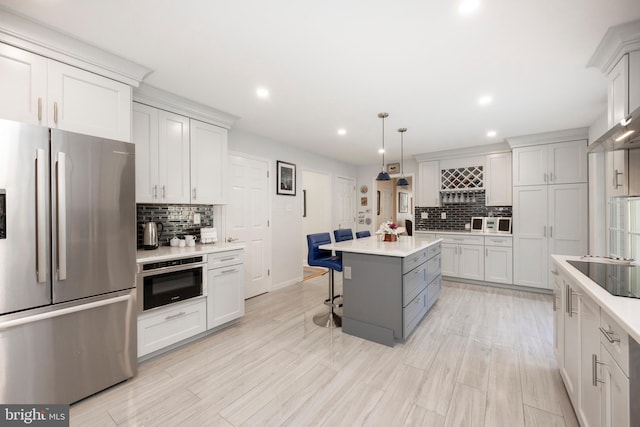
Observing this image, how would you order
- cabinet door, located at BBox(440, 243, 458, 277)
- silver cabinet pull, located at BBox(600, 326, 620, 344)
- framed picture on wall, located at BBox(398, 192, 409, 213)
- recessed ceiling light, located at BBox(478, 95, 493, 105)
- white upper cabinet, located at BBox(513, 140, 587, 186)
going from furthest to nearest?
framed picture on wall, located at BBox(398, 192, 409, 213) < cabinet door, located at BBox(440, 243, 458, 277) < white upper cabinet, located at BBox(513, 140, 587, 186) < recessed ceiling light, located at BBox(478, 95, 493, 105) < silver cabinet pull, located at BBox(600, 326, 620, 344)

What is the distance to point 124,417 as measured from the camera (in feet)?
5.43

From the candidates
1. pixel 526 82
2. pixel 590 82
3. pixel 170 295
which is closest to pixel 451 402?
pixel 170 295

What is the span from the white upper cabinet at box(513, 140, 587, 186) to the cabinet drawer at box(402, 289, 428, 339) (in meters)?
2.85

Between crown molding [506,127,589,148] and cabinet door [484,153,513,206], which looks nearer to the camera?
crown molding [506,127,589,148]

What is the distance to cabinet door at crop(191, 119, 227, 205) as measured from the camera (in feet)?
9.68

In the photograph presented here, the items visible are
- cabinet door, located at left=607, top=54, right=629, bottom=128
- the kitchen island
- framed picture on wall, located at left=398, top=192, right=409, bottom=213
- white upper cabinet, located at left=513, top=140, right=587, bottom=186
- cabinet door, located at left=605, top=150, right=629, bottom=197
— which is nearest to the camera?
cabinet door, located at left=607, top=54, right=629, bottom=128

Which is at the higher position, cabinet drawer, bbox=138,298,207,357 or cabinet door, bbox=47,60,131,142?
cabinet door, bbox=47,60,131,142

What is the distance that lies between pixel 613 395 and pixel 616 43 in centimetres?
221

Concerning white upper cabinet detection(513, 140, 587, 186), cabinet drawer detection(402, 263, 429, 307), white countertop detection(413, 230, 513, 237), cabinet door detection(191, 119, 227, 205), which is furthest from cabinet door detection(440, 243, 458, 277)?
cabinet door detection(191, 119, 227, 205)

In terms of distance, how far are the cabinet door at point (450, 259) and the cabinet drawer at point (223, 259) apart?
148 inches

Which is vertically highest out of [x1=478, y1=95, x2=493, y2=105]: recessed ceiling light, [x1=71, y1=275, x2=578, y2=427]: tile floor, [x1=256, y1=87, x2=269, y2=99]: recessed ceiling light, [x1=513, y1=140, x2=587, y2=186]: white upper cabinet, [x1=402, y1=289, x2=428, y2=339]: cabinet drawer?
[x1=256, y1=87, x2=269, y2=99]: recessed ceiling light

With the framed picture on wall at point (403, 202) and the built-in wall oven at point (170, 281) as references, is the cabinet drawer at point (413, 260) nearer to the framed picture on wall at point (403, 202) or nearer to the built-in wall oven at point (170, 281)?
the built-in wall oven at point (170, 281)

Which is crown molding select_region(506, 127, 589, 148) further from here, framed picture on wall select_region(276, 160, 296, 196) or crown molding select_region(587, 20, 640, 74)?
framed picture on wall select_region(276, 160, 296, 196)

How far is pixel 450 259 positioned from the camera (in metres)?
4.82
